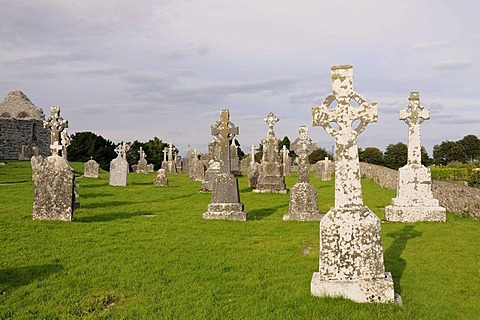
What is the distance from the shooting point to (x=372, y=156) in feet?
196

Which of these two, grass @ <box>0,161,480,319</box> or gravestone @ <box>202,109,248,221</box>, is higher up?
gravestone @ <box>202,109,248,221</box>

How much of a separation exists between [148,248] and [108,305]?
2.99 meters

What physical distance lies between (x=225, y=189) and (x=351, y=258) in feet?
25.7

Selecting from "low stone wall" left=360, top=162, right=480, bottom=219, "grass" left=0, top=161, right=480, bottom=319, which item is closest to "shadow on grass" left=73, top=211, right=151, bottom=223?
"grass" left=0, top=161, right=480, bottom=319

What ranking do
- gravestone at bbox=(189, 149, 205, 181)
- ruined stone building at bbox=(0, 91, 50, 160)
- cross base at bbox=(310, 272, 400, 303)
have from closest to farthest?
1. cross base at bbox=(310, 272, 400, 303)
2. gravestone at bbox=(189, 149, 205, 181)
3. ruined stone building at bbox=(0, 91, 50, 160)

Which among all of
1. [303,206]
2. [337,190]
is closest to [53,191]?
[303,206]

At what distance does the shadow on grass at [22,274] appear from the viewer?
6.30 meters

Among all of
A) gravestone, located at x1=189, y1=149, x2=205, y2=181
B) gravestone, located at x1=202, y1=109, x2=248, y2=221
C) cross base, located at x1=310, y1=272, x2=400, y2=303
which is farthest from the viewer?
gravestone, located at x1=189, y1=149, x2=205, y2=181

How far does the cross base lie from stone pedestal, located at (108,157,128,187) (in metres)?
18.8

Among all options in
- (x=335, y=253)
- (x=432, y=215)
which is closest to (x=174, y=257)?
(x=335, y=253)

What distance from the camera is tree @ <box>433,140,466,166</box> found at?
5981cm

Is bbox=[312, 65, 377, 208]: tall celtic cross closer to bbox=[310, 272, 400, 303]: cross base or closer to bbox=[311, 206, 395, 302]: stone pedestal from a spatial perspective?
bbox=[311, 206, 395, 302]: stone pedestal

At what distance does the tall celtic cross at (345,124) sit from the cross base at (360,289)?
39.5 inches

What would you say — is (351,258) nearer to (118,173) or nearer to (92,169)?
(118,173)
